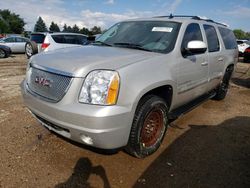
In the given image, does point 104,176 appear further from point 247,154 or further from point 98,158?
point 247,154

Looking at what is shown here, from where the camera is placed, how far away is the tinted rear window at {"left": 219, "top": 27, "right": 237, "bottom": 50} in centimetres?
577

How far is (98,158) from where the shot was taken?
11.2 ft

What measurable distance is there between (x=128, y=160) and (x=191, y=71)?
1707mm

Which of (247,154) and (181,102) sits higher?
(181,102)

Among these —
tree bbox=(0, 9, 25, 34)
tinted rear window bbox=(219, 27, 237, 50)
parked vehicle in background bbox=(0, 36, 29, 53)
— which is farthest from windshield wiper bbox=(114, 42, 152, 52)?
tree bbox=(0, 9, 25, 34)

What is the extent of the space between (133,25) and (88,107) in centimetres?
223

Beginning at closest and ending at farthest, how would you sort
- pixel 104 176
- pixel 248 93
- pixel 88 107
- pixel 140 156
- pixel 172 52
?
pixel 88 107 → pixel 104 176 → pixel 140 156 → pixel 172 52 → pixel 248 93

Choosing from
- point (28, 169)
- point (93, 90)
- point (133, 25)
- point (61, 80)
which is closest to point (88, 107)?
point (93, 90)

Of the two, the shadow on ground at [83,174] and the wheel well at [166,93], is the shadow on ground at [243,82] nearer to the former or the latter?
the wheel well at [166,93]

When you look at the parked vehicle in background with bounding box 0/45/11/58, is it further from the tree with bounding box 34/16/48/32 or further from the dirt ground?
the tree with bounding box 34/16/48/32

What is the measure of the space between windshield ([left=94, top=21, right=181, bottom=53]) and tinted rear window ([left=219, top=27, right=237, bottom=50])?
2.22 meters

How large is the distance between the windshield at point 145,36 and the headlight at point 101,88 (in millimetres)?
1149

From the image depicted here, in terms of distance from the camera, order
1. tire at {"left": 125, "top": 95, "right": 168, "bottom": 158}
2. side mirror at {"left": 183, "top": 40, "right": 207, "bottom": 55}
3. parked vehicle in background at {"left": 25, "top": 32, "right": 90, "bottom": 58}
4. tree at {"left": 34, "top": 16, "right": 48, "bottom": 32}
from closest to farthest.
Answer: tire at {"left": 125, "top": 95, "right": 168, "bottom": 158}, side mirror at {"left": 183, "top": 40, "right": 207, "bottom": 55}, parked vehicle in background at {"left": 25, "top": 32, "right": 90, "bottom": 58}, tree at {"left": 34, "top": 16, "right": 48, "bottom": 32}

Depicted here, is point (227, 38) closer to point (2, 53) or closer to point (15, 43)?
Answer: point (2, 53)
